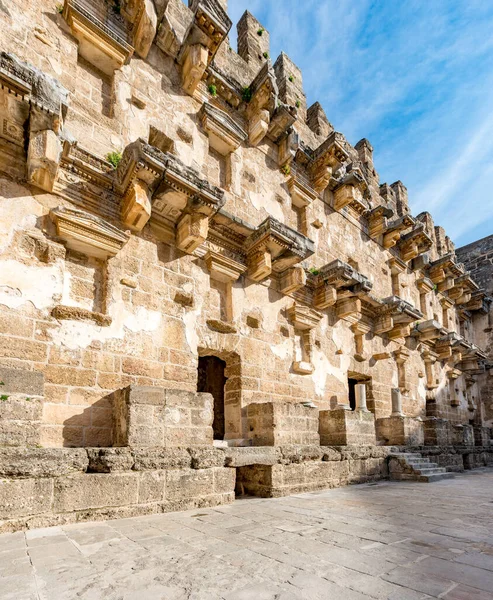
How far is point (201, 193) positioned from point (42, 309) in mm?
2846

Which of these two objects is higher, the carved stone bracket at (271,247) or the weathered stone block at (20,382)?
the carved stone bracket at (271,247)

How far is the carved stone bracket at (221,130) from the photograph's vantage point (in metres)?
→ 7.97

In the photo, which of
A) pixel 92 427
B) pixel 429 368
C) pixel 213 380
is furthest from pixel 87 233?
pixel 429 368

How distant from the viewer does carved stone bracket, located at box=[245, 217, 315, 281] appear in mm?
7602

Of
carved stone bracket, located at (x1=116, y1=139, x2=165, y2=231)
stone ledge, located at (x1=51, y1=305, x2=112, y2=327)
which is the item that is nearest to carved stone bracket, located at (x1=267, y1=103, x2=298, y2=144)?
carved stone bracket, located at (x1=116, y1=139, x2=165, y2=231)

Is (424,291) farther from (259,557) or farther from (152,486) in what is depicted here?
(259,557)

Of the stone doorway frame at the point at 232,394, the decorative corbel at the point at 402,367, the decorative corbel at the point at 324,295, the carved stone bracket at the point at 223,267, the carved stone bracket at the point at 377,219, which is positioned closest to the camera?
the stone doorway frame at the point at 232,394

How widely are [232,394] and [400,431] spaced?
16.1ft

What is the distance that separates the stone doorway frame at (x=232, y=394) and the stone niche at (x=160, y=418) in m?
1.78

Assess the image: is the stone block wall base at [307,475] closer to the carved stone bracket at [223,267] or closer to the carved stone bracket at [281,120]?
the carved stone bracket at [223,267]

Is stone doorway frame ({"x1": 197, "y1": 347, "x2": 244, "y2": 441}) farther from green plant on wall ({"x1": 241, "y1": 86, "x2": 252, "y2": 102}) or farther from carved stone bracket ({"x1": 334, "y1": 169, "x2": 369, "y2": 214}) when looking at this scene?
carved stone bracket ({"x1": 334, "y1": 169, "x2": 369, "y2": 214})

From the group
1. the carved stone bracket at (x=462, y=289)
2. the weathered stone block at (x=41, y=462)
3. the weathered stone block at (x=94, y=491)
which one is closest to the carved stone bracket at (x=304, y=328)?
the weathered stone block at (x=94, y=491)

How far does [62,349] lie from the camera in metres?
5.03

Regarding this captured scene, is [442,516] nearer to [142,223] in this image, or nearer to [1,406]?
[1,406]
